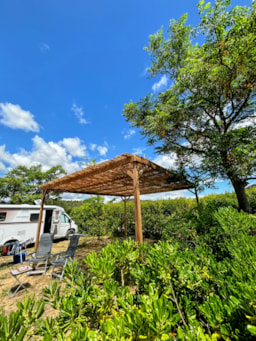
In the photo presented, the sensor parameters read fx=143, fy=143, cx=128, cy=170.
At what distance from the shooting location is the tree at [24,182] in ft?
49.7

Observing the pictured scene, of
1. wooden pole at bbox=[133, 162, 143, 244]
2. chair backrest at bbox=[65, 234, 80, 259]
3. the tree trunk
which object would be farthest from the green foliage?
chair backrest at bbox=[65, 234, 80, 259]

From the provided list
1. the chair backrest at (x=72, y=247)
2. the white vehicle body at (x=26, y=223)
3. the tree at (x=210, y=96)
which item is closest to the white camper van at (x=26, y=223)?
the white vehicle body at (x=26, y=223)

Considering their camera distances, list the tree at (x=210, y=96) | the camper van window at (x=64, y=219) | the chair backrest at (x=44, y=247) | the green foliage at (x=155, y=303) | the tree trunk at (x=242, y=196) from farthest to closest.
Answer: the camper van window at (x=64, y=219)
the chair backrest at (x=44, y=247)
the tree trunk at (x=242, y=196)
the tree at (x=210, y=96)
the green foliage at (x=155, y=303)

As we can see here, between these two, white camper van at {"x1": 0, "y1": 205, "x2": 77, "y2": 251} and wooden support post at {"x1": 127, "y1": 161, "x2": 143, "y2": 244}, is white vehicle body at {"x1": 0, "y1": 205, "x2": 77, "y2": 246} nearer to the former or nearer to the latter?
white camper van at {"x1": 0, "y1": 205, "x2": 77, "y2": 251}

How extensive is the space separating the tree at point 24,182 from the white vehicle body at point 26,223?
8.08 metres

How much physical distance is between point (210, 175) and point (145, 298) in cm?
442

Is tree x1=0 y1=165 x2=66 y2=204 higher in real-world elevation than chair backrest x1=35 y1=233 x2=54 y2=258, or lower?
higher

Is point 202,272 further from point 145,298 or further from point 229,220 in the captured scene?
point 229,220

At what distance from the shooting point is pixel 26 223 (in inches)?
292

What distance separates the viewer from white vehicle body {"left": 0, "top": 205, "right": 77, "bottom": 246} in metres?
6.66

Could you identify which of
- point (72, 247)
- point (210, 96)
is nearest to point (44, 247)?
point (72, 247)

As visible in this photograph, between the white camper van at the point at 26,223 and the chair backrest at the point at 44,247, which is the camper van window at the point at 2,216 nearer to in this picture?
the white camper van at the point at 26,223

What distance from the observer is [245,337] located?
741 millimetres

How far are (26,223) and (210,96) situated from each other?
32.1ft
